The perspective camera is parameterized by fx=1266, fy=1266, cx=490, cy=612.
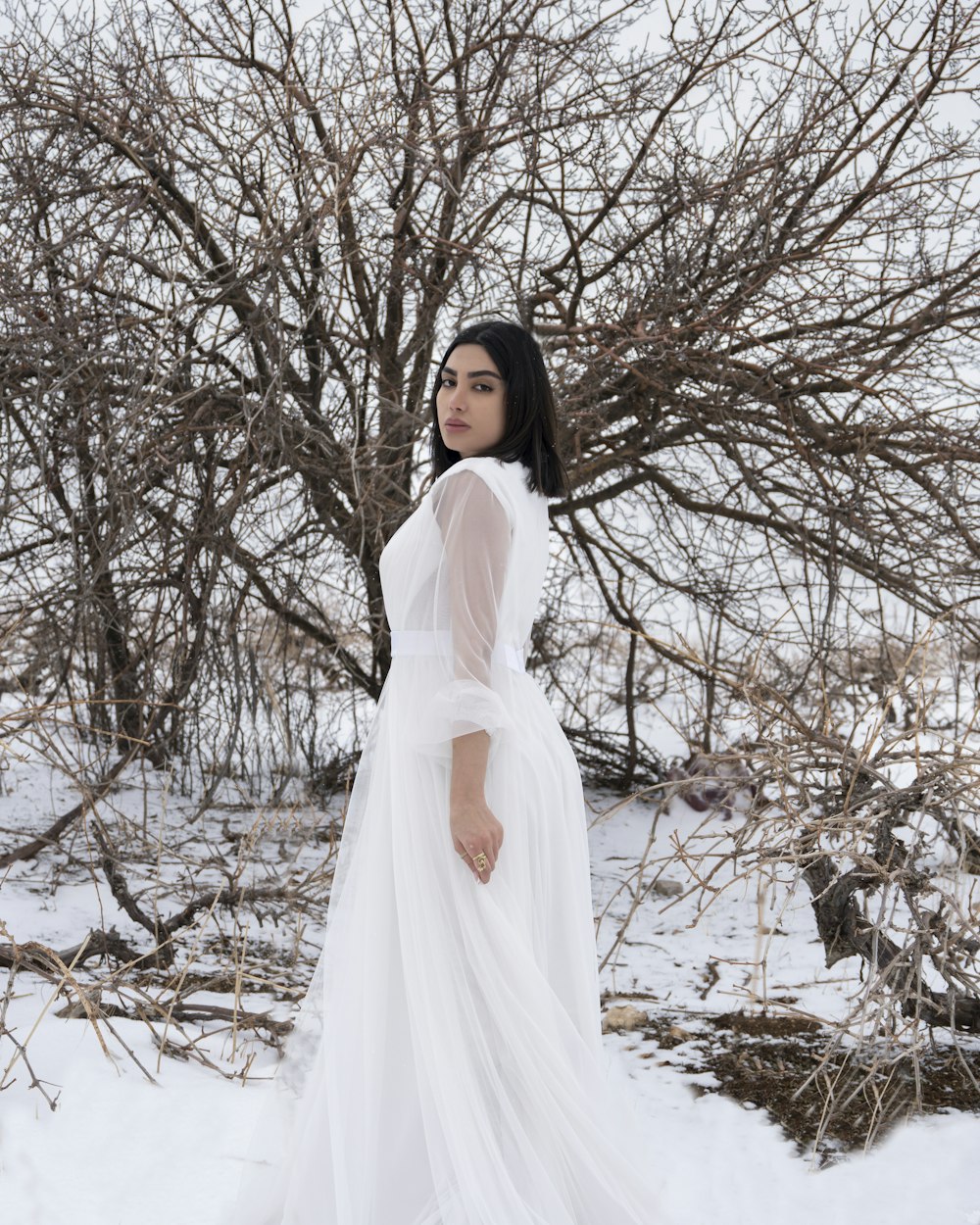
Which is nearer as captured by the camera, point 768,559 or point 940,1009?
point 940,1009

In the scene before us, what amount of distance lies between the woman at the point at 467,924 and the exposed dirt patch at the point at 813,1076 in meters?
0.58

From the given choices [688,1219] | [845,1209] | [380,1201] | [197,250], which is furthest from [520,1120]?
[197,250]

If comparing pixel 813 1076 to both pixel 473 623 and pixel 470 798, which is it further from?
pixel 473 623

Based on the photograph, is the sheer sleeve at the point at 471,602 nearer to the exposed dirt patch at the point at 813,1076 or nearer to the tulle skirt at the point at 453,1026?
the tulle skirt at the point at 453,1026

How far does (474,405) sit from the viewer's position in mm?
2148

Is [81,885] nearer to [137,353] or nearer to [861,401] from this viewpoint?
[137,353]

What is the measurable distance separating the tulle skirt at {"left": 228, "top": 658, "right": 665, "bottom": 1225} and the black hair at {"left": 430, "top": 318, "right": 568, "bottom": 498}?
36cm

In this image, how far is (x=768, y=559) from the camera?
5477 mm


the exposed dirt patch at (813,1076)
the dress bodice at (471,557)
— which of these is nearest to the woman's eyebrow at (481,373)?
the dress bodice at (471,557)

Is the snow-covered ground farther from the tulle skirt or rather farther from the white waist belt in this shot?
the white waist belt

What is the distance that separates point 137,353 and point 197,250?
793 mm

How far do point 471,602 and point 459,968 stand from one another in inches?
23.4

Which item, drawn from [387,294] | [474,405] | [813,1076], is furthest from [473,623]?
[387,294]

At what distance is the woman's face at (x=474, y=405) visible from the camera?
84.5 inches
